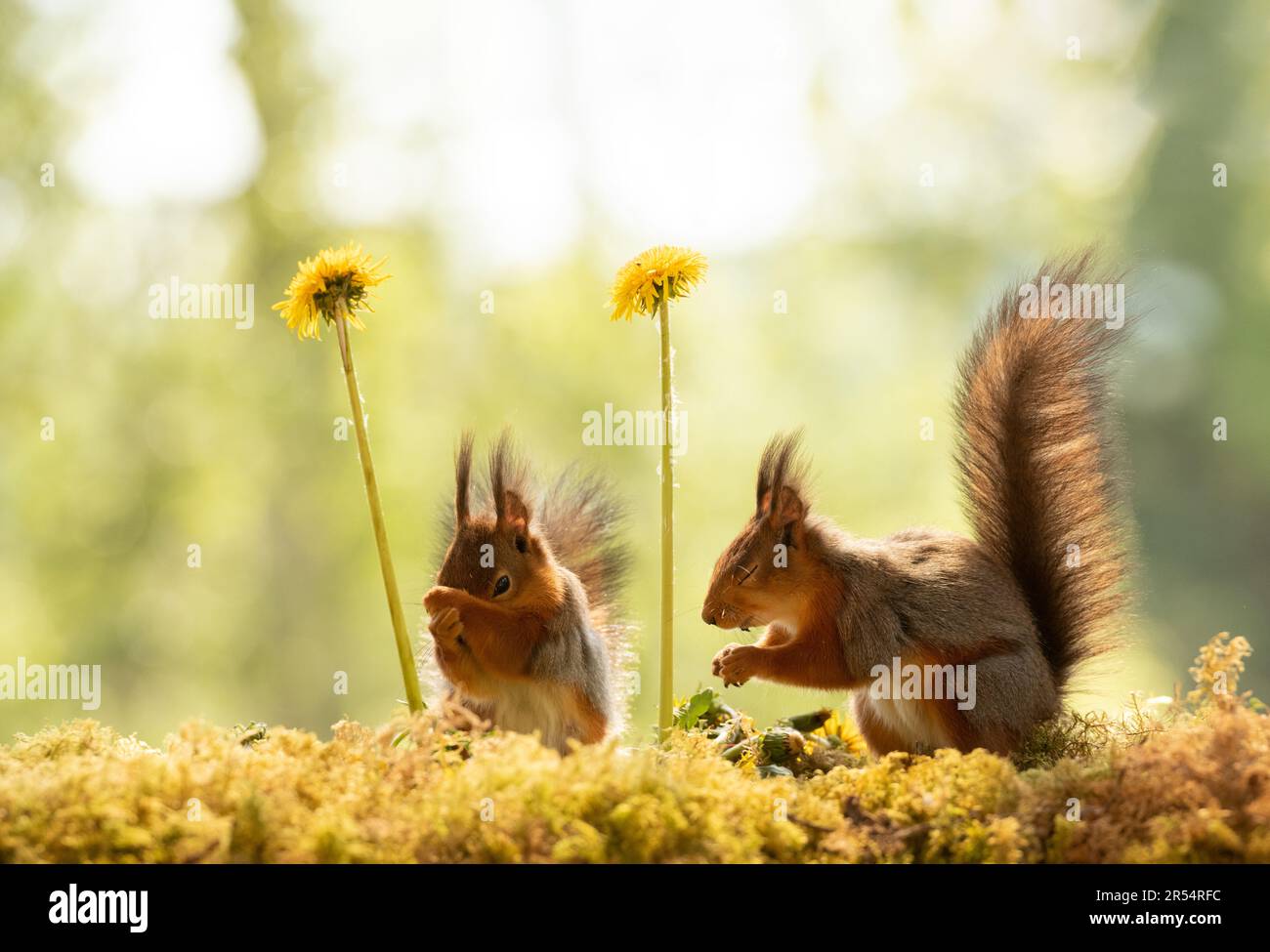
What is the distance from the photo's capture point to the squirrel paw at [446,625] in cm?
175

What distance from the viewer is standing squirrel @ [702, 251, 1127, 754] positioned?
1868mm

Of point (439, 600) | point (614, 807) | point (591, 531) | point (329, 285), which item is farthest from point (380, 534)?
point (614, 807)

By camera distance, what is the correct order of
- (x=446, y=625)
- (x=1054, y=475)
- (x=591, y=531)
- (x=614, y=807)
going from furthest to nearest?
(x=591, y=531), (x=1054, y=475), (x=446, y=625), (x=614, y=807)

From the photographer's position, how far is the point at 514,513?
192 cm

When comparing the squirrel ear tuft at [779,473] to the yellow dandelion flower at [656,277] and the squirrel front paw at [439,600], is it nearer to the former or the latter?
the yellow dandelion flower at [656,277]

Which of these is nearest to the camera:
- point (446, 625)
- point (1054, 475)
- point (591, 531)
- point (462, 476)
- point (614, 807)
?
point (614, 807)

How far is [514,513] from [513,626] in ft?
0.63

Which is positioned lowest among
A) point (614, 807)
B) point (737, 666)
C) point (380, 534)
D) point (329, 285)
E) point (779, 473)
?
point (614, 807)

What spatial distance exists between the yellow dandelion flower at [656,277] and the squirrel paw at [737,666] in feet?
1.87

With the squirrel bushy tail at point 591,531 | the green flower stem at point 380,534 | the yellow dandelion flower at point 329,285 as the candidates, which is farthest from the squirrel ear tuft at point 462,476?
the squirrel bushy tail at point 591,531

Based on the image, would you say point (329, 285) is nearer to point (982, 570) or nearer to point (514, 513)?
point (514, 513)

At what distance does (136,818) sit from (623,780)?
1.72 ft
